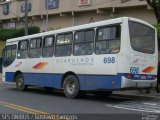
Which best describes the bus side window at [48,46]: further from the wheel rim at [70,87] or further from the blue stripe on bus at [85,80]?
the wheel rim at [70,87]

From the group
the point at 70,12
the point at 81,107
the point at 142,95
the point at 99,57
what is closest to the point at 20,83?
the point at 142,95

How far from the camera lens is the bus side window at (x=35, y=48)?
19609 mm

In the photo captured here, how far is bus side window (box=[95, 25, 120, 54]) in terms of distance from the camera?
1517cm

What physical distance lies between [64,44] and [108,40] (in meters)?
2.87

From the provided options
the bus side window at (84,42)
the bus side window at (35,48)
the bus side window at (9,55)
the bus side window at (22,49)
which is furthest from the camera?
the bus side window at (9,55)

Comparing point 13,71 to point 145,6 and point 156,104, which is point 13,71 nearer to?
point 156,104

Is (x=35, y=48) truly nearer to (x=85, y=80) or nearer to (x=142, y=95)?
(x=85, y=80)

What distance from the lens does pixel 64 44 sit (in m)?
17.8

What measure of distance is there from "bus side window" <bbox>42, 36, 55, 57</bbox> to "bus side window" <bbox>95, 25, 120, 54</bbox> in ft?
10.5

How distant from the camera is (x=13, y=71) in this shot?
22000 mm

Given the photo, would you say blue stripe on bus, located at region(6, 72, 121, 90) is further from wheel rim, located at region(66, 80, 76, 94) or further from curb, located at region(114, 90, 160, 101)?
curb, located at region(114, 90, 160, 101)

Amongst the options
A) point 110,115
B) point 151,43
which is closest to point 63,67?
point 151,43

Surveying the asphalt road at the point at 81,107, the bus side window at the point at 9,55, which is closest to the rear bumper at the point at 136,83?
the asphalt road at the point at 81,107

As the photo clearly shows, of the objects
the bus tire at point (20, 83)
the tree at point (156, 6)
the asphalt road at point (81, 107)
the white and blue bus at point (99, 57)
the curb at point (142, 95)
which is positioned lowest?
the asphalt road at point (81, 107)
